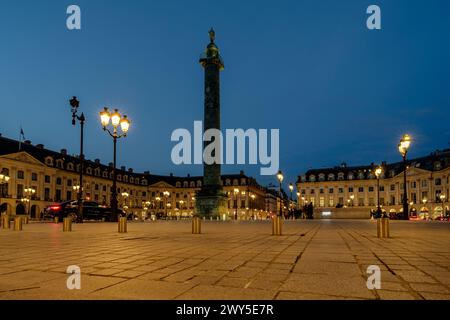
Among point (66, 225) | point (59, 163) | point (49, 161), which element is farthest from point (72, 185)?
point (66, 225)

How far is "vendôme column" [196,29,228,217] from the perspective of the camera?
42.1 metres

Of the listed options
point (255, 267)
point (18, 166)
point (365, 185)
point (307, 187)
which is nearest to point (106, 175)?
point (18, 166)

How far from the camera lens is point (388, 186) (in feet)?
334

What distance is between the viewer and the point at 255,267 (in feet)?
18.1

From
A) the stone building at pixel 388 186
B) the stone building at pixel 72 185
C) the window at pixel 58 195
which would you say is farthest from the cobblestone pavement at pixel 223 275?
the window at pixel 58 195

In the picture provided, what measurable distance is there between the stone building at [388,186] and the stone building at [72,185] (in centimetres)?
2271

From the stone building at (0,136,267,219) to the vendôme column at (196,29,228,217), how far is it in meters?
1.85

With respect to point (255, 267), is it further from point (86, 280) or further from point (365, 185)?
point (365, 185)

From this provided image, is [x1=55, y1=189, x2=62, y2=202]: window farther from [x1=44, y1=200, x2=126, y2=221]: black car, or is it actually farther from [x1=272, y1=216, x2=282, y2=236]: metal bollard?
[x1=272, y1=216, x2=282, y2=236]: metal bollard

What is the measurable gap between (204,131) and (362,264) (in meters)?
38.2

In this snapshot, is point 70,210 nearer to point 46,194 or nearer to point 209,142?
point 209,142

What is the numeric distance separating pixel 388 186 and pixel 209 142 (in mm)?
77081

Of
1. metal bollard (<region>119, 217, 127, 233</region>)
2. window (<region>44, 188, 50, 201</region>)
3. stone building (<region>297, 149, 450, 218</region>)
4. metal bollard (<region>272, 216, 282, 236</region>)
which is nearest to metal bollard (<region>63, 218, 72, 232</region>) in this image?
metal bollard (<region>119, 217, 127, 233</region>)

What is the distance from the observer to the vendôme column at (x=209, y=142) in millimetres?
42062
